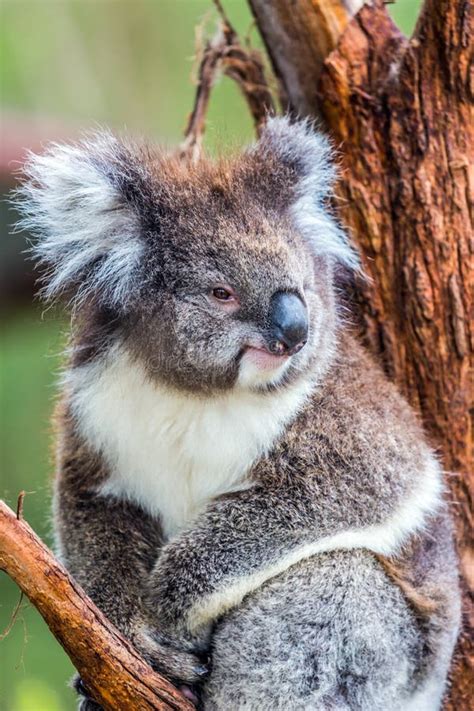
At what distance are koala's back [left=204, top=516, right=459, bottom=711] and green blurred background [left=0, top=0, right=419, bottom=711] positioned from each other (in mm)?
3169

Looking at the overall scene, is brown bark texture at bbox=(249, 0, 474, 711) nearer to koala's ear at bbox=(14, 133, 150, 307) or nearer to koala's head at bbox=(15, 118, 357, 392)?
koala's head at bbox=(15, 118, 357, 392)

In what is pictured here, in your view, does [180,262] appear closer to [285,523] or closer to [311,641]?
[285,523]

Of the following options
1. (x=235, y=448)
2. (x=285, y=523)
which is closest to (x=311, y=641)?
(x=285, y=523)

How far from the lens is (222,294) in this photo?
3211mm

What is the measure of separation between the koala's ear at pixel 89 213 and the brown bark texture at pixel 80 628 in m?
0.97

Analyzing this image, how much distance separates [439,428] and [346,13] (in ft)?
6.05

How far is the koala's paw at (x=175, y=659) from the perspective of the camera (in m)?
3.26

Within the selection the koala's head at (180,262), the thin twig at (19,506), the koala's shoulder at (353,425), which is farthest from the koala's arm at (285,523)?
the thin twig at (19,506)

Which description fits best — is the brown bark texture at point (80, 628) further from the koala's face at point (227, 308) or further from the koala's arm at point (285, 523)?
the koala's face at point (227, 308)

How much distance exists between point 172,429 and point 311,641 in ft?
2.92

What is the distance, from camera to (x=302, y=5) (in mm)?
4172

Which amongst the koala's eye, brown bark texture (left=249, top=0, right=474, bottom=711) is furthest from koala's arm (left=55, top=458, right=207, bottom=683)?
brown bark texture (left=249, top=0, right=474, bottom=711)

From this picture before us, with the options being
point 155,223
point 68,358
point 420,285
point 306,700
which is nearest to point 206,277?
point 155,223

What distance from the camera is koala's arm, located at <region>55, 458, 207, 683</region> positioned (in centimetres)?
330
